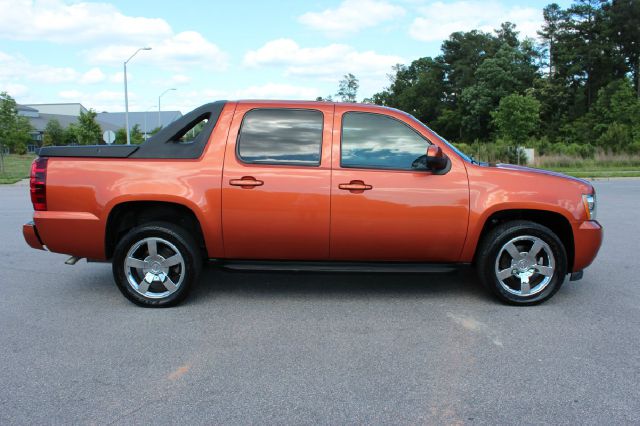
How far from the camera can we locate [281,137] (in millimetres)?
4875

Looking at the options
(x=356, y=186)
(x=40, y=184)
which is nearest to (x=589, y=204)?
(x=356, y=186)

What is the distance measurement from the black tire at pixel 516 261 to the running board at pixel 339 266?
0.79ft

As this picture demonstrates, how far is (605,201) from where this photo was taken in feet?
43.9

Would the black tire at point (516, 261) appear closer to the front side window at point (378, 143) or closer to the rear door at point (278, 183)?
the front side window at point (378, 143)

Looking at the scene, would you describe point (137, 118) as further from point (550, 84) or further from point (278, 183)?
point (278, 183)

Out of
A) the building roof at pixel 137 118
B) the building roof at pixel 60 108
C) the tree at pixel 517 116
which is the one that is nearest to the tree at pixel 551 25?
the tree at pixel 517 116

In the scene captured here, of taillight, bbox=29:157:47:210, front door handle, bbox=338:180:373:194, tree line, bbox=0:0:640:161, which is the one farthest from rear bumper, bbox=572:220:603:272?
tree line, bbox=0:0:640:161

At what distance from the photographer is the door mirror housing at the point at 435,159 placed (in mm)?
4570

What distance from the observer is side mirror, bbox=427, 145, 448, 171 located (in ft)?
15.0

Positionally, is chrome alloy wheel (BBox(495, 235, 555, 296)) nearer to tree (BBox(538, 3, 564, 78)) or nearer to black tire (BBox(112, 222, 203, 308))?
black tire (BBox(112, 222, 203, 308))

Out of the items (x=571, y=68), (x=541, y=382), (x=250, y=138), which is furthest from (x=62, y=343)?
(x=571, y=68)

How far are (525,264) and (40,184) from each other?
436 centimetres

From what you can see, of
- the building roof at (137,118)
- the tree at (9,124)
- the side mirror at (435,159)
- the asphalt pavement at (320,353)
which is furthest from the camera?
the building roof at (137,118)

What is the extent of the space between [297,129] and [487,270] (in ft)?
6.96
